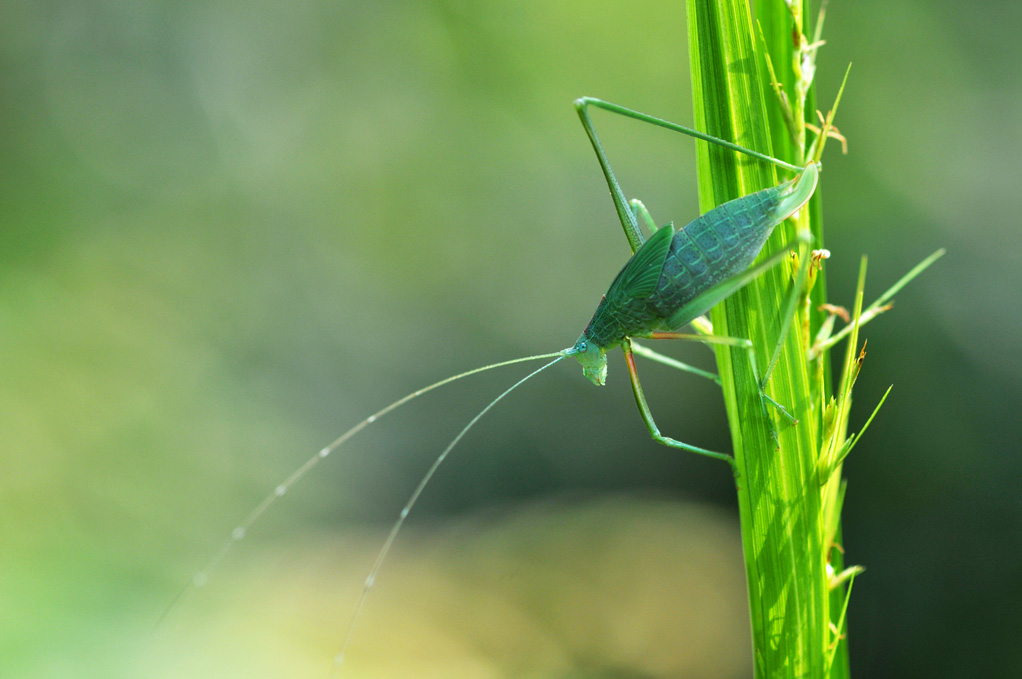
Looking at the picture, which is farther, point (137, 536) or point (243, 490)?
point (243, 490)

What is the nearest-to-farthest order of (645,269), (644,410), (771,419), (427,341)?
(771,419)
(645,269)
(644,410)
(427,341)

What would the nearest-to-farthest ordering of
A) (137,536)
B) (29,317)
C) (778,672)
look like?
(778,672) < (137,536) < (29,317)

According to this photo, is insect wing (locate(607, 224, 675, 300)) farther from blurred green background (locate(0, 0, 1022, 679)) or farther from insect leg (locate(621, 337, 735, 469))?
blurred green background (locate(0, 0, 1022, 679))

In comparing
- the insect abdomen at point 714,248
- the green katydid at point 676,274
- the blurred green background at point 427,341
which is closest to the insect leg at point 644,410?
the green katydid at point 676,274

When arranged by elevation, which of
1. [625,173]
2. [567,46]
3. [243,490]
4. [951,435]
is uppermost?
[567,46]

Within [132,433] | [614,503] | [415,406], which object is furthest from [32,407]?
[614,503]

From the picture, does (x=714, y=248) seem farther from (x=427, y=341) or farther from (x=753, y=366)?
(x=427, y=341)

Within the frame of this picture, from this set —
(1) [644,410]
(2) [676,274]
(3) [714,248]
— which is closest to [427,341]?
(1) [644,410]

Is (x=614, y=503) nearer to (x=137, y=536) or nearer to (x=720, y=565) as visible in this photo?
(x=720, y=565)
